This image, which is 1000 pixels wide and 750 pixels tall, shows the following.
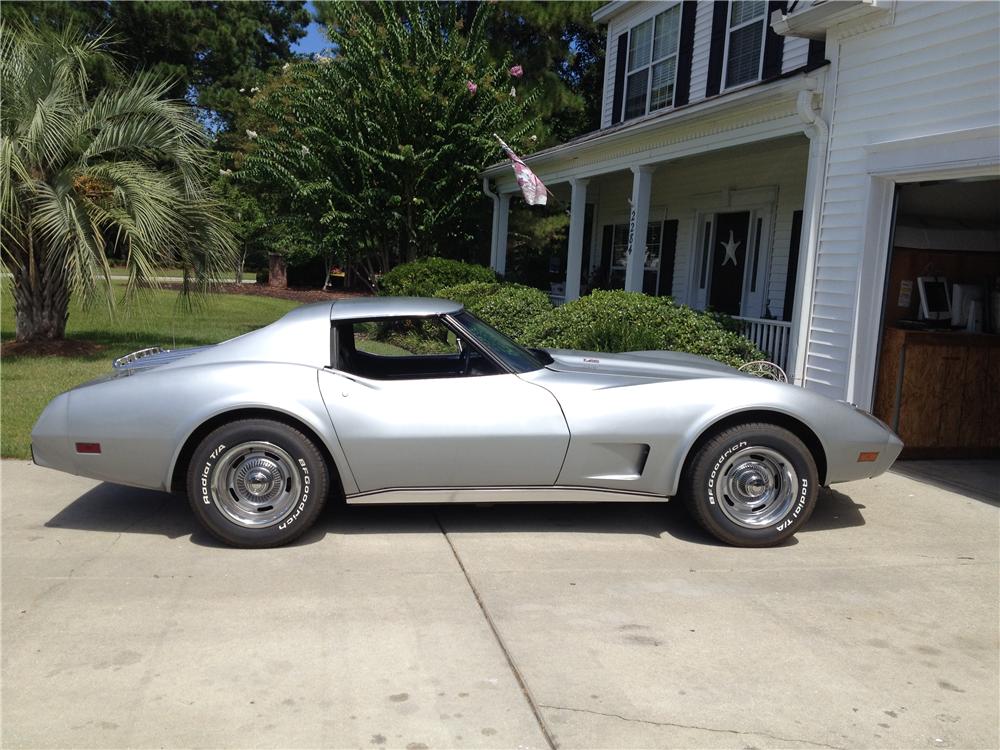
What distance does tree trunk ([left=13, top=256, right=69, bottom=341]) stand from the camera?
37.2 feet

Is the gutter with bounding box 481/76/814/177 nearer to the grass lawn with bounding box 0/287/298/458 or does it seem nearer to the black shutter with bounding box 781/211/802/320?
the black shutter with bounding box 781/211/802/320

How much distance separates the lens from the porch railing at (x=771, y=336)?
9602 millimetres

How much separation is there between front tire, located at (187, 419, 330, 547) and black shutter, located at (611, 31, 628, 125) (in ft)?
42.4

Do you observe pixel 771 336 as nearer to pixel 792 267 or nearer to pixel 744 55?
pixel 792 267

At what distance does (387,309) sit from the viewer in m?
5.01

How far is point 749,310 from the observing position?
1312 centimetres

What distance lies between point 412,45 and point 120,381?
13.8 metres

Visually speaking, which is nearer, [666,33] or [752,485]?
[752,485]

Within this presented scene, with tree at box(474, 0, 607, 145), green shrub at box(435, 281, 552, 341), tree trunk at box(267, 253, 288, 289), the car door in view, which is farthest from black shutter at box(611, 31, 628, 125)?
tree trunk at box(267, 253, 288, 289)

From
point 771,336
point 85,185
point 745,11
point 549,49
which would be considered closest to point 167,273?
point 85,185

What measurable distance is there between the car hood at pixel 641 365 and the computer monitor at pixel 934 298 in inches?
111

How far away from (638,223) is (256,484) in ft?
28.4

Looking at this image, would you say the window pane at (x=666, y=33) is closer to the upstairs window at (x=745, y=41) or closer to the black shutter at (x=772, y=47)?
the upstairs window at (x=745, y=41)

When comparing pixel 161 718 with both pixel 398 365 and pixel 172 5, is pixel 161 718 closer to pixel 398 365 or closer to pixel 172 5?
pixel 398 365
